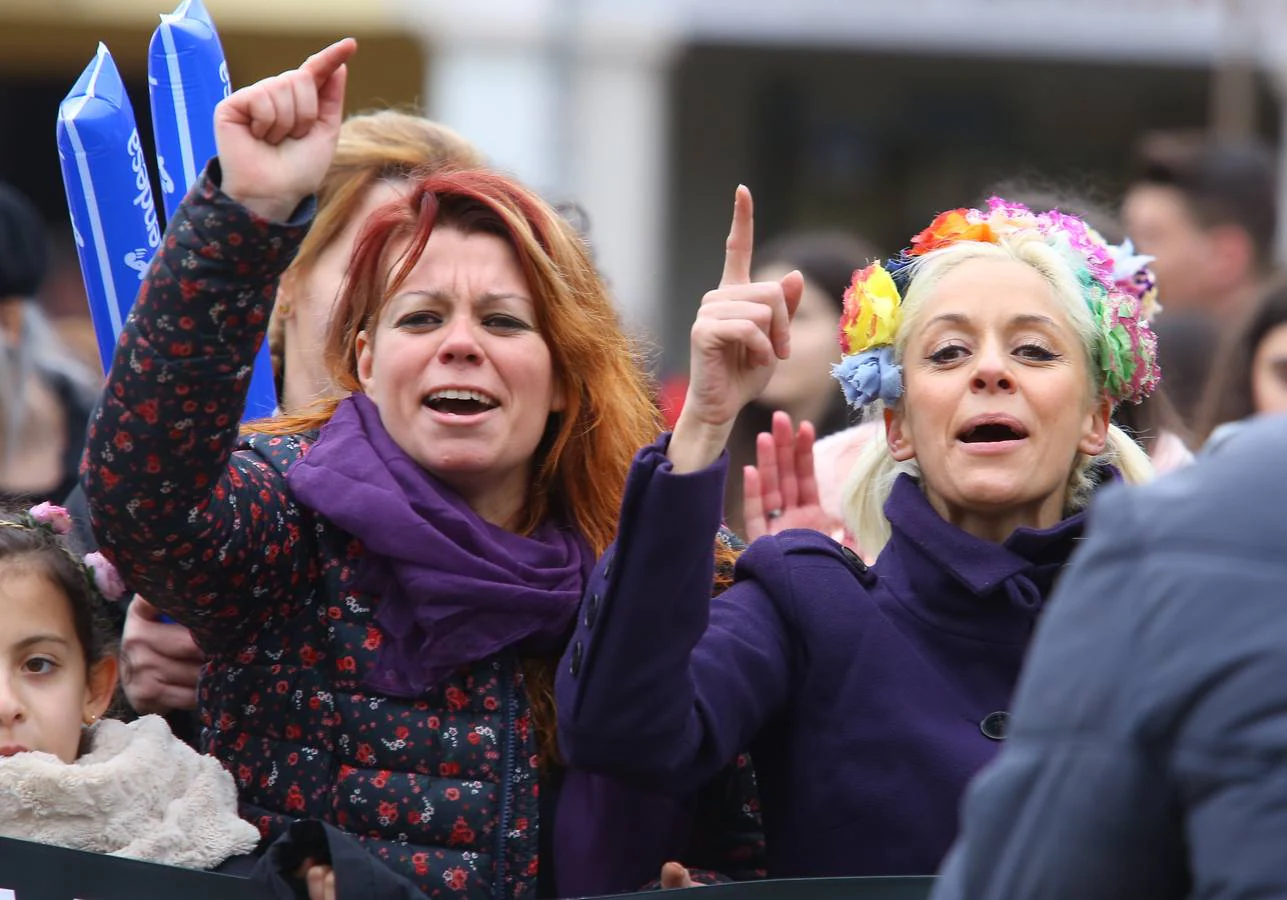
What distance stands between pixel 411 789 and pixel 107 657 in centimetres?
60

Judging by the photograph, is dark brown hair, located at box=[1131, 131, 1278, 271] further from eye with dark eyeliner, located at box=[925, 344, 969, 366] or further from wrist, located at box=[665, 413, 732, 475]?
wrist, located at box=[665, 413, 732, 475]

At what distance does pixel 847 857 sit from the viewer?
9.11ft

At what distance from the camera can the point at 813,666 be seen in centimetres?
284

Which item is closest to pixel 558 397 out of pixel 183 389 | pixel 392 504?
pixel 392 504

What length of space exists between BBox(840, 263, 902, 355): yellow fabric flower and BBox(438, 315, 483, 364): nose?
571 millimetres

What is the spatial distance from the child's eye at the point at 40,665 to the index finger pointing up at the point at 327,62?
0.94 m

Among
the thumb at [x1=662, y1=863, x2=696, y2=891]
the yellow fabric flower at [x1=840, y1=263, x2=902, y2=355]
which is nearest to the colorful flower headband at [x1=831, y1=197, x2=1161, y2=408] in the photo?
the yellow fabric flower at [x1=840, y1=263, x2=902, y2=355]

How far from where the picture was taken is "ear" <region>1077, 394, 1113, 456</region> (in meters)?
3.05

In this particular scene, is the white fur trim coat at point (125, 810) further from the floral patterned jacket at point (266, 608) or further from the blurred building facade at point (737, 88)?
the blurred building facade at point (737, 88)

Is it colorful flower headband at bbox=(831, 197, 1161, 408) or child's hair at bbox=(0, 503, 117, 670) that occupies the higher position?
colorful flower headband at bbox=(831, 197, 1161, 408)

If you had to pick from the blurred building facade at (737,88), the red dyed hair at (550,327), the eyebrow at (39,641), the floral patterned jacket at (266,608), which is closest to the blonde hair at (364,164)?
the red dyed hair at (550,327)

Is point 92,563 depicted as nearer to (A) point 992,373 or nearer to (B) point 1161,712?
(A) point 992,373

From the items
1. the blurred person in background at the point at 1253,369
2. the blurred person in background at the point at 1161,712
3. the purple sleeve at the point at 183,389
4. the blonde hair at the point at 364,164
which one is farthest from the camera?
the blurred person in background at the point at 1253,369

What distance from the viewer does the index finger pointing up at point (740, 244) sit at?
264cm
